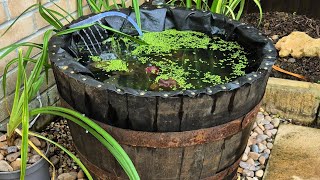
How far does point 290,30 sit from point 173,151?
1.84 m

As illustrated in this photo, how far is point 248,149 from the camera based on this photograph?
Result: 2.20 m

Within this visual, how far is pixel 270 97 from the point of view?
7.97ft

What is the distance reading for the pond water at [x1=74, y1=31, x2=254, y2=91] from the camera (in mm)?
1688

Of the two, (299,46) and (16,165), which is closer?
(16,165)

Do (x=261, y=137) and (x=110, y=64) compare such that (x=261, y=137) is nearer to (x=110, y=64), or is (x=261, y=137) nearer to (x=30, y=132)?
(x=110, y=64)

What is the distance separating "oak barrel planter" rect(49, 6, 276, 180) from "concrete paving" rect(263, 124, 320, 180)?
0.48 meters

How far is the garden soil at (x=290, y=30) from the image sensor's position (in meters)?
→ 2.52

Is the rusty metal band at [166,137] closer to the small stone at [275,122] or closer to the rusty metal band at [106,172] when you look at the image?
the rusty metal band at [106,172]

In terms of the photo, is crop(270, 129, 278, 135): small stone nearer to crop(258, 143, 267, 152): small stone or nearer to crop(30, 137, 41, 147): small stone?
crop(258, 143, 267, 152): small stone

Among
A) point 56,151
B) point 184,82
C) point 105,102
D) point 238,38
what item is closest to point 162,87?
point 184,82

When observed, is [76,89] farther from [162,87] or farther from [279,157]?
[279,157]

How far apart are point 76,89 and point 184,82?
0.48 m

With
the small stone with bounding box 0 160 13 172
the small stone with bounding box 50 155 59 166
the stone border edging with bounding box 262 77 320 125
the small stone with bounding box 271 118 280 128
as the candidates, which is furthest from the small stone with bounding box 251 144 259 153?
the small stone with bounding box 0 160 13 172

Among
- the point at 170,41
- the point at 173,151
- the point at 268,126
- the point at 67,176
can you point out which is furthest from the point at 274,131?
the point at 67,176
